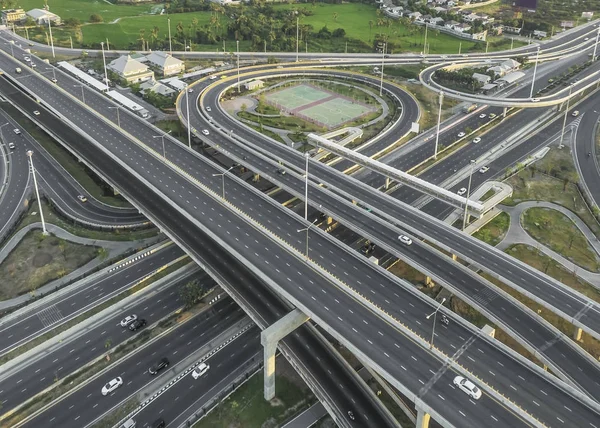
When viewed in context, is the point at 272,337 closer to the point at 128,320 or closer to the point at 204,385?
the point at 204,385

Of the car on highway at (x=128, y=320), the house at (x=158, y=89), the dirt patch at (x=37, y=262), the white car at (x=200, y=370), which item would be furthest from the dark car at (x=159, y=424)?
the house at (x=158, y=89)

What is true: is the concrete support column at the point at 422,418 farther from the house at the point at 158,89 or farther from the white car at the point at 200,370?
the house at the point at 158,89

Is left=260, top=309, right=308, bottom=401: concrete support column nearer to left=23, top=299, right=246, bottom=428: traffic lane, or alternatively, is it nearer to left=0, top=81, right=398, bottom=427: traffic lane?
left=0, top=81, right=398, bottom=427: traffic lane

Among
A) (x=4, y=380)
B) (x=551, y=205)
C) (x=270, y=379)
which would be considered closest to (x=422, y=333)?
(x=270, y=379)

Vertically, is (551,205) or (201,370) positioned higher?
(551,205)

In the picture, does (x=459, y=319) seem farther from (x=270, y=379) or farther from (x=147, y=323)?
(x=147, y=323)

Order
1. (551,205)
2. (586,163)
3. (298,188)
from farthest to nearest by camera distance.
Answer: (586,163), (551,205), (298,188)
